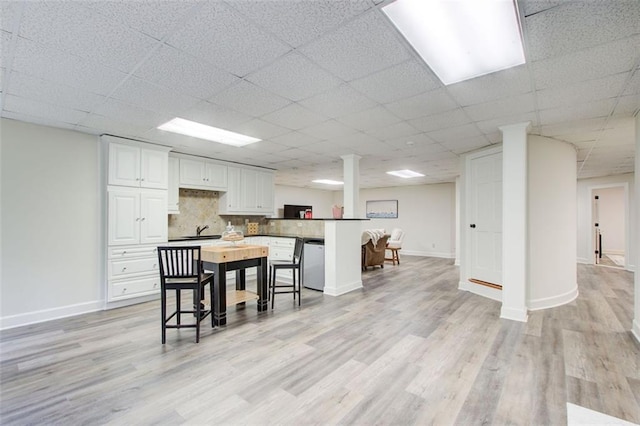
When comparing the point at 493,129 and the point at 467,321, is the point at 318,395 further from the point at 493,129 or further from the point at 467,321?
the point at 493,129

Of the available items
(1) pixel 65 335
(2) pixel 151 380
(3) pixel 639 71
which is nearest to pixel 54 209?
(1) pixel 65 335

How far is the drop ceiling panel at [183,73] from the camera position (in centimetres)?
206

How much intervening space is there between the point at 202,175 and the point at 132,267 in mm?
1977

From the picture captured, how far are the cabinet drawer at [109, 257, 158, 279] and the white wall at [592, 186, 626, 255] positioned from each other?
42.0ft

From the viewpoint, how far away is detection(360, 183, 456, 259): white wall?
9031mm

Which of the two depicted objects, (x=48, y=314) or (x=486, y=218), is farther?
(x=486, y=218)

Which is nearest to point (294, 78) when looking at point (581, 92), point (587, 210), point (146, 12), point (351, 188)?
point (146, 12)

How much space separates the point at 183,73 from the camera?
2287mm

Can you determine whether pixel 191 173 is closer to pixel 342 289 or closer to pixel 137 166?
pixel 137 166

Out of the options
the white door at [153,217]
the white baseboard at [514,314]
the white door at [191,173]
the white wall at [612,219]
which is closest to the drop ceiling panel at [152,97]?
the white door at [153,217]

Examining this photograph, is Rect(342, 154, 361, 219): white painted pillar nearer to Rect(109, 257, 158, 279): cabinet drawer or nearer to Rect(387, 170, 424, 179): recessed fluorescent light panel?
Rect(387, 170, 424, 179): recessed fluorescent light panel

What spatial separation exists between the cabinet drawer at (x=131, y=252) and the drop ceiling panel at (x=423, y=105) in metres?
3.87

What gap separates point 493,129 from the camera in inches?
146

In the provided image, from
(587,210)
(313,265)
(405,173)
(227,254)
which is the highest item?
(405,173)
